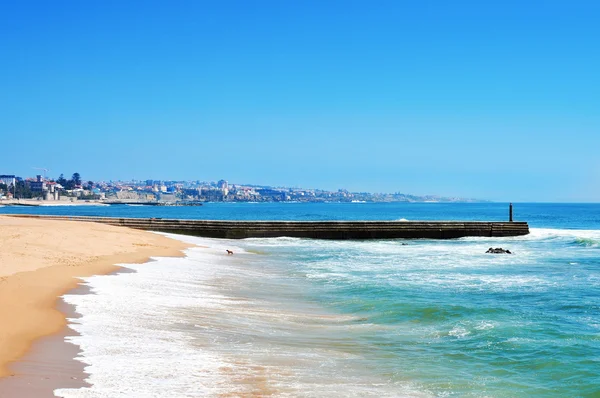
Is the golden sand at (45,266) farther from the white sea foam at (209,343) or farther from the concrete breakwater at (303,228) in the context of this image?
the concrete breakwater at (303,228)

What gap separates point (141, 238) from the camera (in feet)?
108

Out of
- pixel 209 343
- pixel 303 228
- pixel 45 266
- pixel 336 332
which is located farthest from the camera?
pixel 303 228

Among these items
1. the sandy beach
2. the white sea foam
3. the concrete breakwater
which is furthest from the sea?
the concrete breakwater

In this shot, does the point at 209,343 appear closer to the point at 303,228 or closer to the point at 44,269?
the point at 44,269

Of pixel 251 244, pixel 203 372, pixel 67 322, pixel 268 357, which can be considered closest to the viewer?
pixel 203 372

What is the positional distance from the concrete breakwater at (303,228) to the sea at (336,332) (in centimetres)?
1902

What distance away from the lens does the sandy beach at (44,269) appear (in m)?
8.74

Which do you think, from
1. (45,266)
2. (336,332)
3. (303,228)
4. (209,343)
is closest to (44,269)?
(45,266)

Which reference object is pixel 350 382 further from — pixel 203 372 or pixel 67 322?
pixel 67 322

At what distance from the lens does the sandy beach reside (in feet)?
28.7

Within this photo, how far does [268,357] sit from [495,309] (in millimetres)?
7075

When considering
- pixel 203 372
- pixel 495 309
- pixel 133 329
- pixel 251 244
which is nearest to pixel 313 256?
pixel 251 244

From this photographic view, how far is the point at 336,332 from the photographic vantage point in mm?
12328

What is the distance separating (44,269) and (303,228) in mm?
27681
